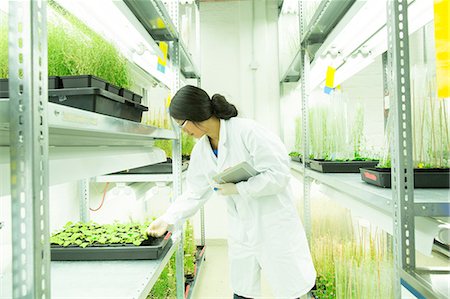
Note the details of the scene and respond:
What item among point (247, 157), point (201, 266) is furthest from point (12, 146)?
point (201, 266)

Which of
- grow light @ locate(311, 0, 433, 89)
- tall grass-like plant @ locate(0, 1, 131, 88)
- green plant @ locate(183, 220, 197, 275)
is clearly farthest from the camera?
green plant @ locate(183, 220, 197, 275)

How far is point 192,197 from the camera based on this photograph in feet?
6.71

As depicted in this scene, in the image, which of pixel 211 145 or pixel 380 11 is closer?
pixel 380 11

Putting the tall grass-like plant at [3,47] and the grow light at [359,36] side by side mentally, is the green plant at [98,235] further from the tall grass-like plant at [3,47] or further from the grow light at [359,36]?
the grow light at [359,36]

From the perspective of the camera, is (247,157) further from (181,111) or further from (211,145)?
(181,111)

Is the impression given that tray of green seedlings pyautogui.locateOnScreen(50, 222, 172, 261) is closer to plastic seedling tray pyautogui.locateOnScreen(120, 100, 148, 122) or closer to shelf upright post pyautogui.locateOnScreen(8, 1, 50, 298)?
plastic seedling tray pyautogui.locateOnScreen(120, 100, 148, 122)

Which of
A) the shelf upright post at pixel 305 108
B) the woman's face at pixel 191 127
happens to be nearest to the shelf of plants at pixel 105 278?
the woman's face at pixel 191 127

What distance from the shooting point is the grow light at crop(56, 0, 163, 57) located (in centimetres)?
150

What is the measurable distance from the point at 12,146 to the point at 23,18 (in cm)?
23

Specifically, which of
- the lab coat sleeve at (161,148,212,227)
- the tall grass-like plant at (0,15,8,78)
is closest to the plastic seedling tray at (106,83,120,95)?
the tall grass-like plant at (0,15,8,78)

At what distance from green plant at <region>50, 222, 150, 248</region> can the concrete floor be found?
1.43 meters

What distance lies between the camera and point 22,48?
580 mm

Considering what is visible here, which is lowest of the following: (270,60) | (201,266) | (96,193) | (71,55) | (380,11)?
(201,266)

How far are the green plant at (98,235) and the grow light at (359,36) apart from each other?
1.54 m
